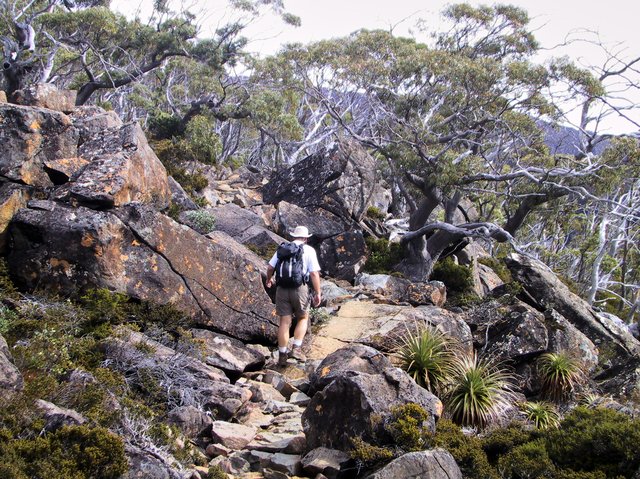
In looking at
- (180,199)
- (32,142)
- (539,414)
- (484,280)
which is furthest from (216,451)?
(484,280)

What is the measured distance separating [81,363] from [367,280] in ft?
29.1

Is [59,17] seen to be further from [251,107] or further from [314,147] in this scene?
[314,147]

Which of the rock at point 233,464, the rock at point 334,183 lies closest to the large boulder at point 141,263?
the rock at point 233,464

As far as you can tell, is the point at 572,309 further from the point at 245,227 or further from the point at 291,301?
the point at 245,227

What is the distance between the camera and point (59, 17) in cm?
2270

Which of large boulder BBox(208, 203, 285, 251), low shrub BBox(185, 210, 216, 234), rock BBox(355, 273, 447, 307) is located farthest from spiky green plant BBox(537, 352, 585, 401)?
low shrub BBox(185, 210, 216, 234)

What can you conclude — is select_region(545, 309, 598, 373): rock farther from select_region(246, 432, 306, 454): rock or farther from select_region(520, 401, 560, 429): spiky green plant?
select_region(246, 432, 306, 454): rock

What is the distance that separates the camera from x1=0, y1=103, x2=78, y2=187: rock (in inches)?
384

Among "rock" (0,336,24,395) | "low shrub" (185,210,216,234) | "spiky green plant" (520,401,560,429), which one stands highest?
"low shrub" (185,210,216,234)

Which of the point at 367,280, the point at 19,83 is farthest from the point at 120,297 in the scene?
the point at 19,83

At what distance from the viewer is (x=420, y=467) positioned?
5.15 meters

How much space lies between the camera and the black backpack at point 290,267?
356 inches

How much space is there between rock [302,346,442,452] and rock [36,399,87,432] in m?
2.15

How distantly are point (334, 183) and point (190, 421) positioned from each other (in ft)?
40.9
